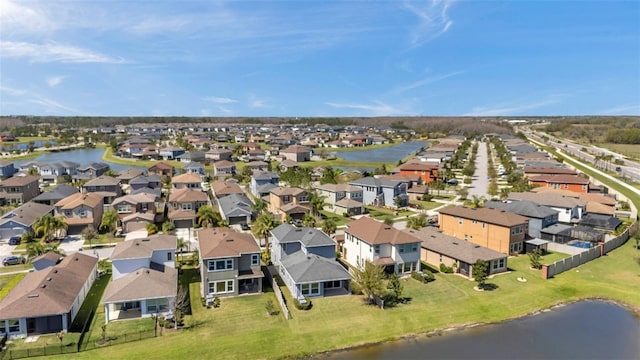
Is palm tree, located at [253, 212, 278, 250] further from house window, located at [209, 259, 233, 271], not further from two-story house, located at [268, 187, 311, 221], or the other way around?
two-story house, located at [268, 187, 311, 221]

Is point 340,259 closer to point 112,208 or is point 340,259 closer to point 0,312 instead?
point 0,312

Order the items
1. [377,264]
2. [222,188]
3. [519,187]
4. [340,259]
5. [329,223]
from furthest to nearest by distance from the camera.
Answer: [519,187] < [222,188] < [329,223] < [340,259] < [377,264]

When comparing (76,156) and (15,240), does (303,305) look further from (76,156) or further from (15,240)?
(76,156)

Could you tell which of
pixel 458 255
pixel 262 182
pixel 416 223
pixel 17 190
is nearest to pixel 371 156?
pixel 262 182

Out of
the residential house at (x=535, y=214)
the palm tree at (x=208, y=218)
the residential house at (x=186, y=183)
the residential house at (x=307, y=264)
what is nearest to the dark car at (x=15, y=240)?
the palm tree at (x=208, y=218)

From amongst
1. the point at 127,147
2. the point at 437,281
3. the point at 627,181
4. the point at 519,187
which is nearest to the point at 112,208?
the point at 437,281

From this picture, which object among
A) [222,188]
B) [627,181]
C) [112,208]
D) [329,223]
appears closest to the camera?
[329,223]
